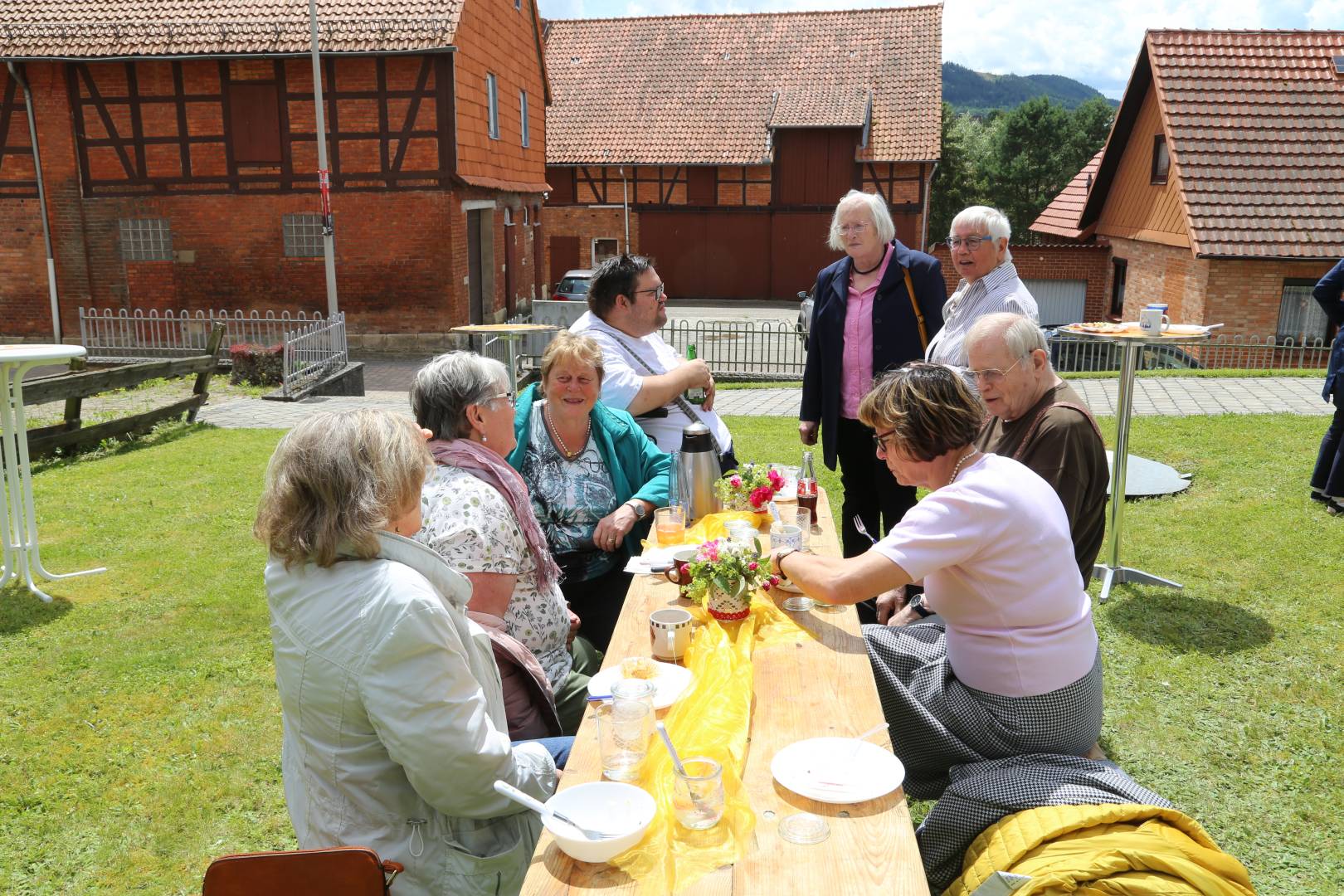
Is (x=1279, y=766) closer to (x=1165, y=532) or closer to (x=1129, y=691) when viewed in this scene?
(x=1129, y=691)

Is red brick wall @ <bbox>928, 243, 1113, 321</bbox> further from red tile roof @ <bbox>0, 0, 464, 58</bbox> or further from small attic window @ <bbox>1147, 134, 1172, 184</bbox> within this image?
red tile roof @ <bbox>0, 0, 464, 58</bbox>

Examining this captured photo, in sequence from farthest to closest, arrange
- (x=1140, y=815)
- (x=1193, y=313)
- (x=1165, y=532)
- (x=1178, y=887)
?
(x=1193, y=313) < (x=1165, y=532) < (x=1140, y=815) < (x=1178, y=887)

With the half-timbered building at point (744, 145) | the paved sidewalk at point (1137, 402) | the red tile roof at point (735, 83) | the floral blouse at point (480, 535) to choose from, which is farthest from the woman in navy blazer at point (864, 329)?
the red tile roof at point (735, 83)

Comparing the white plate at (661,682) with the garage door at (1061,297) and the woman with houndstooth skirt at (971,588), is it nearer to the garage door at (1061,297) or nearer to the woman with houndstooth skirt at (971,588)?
the woman with houndstooth skirt at (971,588)

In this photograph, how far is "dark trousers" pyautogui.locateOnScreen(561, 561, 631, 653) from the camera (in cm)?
416

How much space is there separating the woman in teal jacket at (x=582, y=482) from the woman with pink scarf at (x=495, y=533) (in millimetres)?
566

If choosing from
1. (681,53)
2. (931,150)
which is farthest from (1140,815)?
(681,53)

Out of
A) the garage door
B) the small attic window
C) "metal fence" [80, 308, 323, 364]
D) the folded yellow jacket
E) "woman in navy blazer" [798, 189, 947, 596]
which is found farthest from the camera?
the garage door

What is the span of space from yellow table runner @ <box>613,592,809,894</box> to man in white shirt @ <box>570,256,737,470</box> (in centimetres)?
160

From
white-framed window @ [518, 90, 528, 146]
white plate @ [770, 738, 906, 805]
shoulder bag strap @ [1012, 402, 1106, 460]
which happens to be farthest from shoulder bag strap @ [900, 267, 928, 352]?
white-framed window @ [518, 90, 528, 146]

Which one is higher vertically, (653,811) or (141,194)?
(141,194)

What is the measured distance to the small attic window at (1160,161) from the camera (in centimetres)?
1933

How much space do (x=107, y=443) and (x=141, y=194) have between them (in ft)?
36.6

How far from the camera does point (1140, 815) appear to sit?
7.11 ft
